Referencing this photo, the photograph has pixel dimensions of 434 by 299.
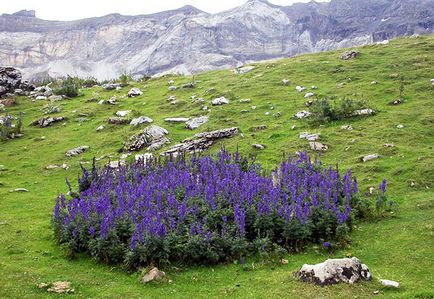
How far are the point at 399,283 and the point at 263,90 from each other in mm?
35302

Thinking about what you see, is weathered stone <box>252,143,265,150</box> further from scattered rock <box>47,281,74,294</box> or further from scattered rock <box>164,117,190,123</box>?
A: scattered rock <box>47,281,74,294</box>

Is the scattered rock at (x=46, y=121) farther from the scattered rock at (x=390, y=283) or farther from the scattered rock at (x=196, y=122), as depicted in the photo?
the scattered rock at (x=390, y=283)

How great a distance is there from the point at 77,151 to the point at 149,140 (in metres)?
6.58

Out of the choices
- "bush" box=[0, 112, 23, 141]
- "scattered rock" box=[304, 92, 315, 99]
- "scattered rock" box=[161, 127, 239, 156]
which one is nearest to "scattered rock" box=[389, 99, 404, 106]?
"scattered rock" box=[304, 92, 315, 99]

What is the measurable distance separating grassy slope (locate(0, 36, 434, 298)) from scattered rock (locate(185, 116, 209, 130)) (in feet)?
2.38

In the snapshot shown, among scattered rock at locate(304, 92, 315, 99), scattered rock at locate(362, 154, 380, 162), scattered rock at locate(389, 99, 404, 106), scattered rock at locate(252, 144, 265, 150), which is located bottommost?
scattered rock at locate(252, 144, 265, 150)

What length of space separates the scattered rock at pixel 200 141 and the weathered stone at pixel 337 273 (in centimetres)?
1936

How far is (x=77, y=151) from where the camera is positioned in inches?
1527

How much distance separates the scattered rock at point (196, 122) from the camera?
132 feet

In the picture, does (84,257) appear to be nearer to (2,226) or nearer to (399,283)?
(2,226)

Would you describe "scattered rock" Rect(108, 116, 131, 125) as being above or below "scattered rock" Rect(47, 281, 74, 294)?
above

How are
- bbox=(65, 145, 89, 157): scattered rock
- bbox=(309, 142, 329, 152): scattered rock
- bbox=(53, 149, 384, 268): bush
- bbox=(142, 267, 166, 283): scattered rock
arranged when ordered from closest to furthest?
bbox=(142, 267, 166, 283): scattered rock → bbox=(53, 149, 384, 268): bush → bbox=(309, 142, 329, 152): scattered rock → bbox=(65, 145, 89, 157): scattered rock

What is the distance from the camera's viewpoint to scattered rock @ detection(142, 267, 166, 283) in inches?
610

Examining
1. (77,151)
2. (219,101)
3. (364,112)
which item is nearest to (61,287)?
(77,151)
